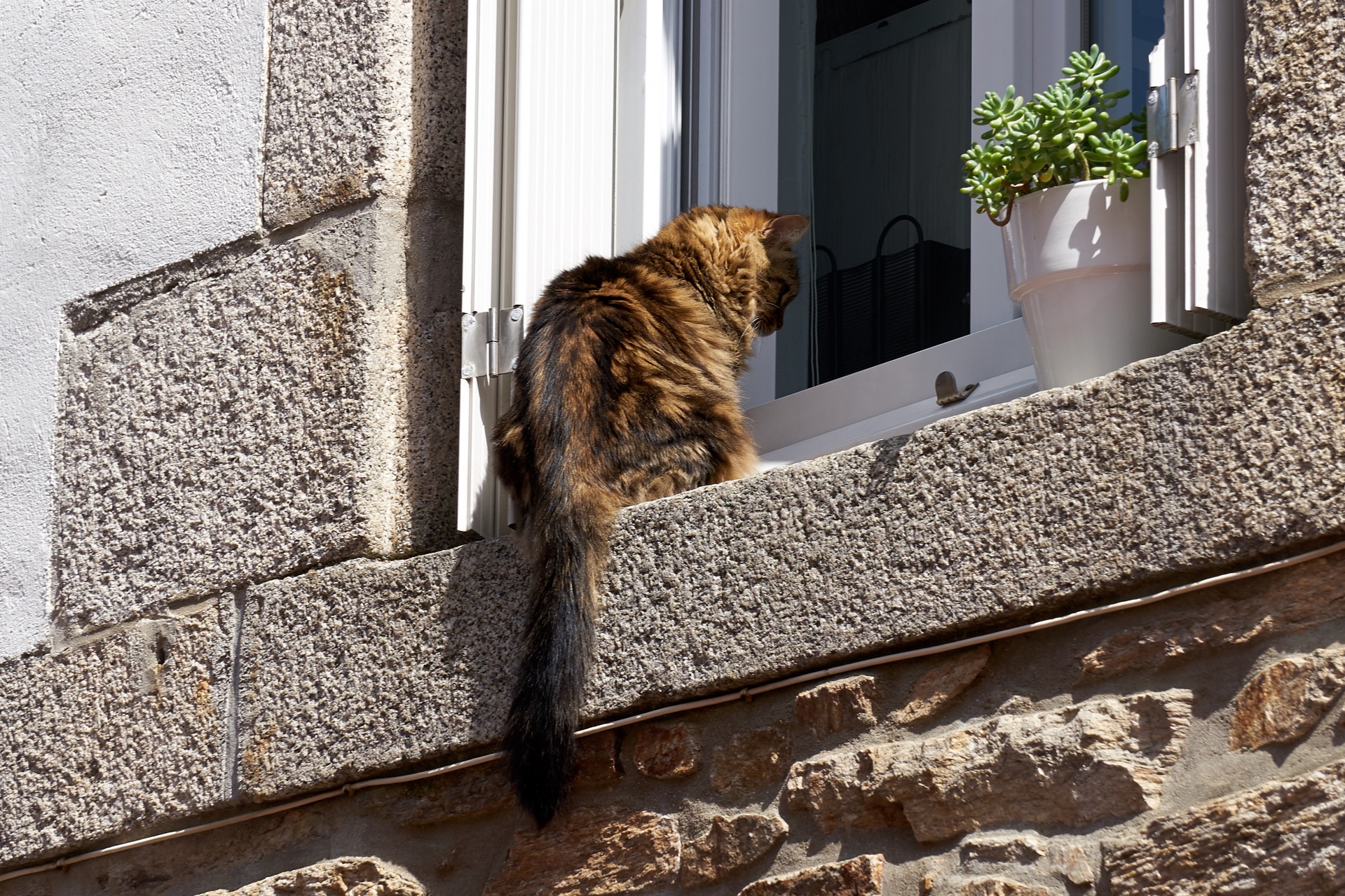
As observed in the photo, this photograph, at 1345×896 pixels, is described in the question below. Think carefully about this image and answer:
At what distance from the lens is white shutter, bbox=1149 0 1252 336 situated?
2.29 m

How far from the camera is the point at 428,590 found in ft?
9.47

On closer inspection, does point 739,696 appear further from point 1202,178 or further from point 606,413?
point 1202,178

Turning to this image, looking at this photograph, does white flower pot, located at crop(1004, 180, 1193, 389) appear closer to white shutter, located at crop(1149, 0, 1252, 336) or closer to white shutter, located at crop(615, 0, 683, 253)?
white shutter, located at crop(1149, 0, 1252, 336)

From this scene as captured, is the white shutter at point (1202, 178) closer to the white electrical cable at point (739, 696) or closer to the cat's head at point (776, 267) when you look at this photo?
the white electrical cable at point (739, 696)

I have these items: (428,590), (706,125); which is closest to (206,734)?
(428,590)

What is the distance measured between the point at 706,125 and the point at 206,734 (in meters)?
1.51

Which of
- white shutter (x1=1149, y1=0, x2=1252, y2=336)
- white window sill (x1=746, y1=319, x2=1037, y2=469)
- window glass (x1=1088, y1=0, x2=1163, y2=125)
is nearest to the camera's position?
white shutter (x1=1149, y1=0, x2=1252, y2=336)

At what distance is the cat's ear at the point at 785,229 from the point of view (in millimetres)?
3375

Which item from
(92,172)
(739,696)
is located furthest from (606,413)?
(92,172)

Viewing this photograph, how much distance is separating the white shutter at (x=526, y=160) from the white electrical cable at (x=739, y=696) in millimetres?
476

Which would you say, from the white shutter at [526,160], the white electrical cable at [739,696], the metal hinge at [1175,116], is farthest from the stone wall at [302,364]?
the metal hinge at [1175,116]

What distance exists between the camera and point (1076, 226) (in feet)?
8.00

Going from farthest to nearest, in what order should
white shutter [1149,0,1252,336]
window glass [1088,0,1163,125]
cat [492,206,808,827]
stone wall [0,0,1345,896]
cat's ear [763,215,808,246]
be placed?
cat's ear [763,215,808,246], window glass [1088,0,1163,125], cat [492,206,808,827], white shutter [1149,0,1252,336], stone wall [0,0,1345,896]

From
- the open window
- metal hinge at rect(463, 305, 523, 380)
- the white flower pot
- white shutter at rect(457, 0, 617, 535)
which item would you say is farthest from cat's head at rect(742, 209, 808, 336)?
the white flower pot
